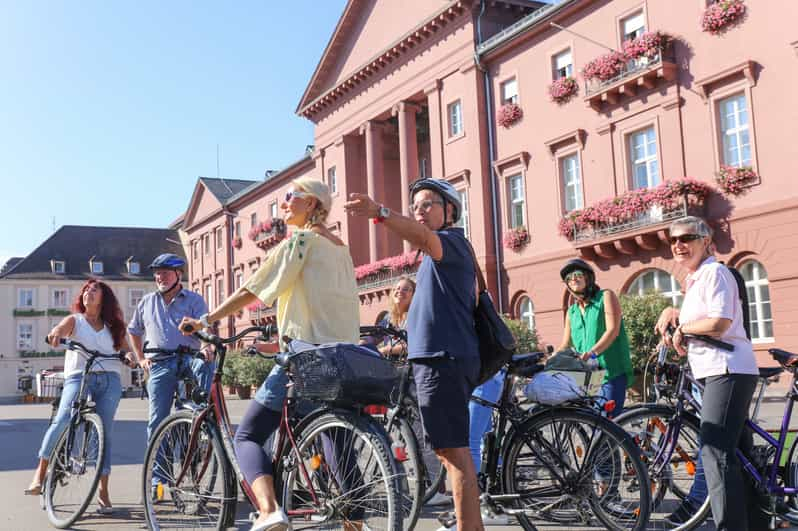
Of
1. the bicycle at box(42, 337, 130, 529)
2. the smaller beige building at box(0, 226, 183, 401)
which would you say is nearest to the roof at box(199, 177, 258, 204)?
the smaller beige building at box(0, 226, 183, 401)

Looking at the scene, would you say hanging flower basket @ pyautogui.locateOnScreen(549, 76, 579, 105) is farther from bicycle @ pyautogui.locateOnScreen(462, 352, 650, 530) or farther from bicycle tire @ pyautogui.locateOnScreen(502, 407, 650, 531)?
bicycle tire @ pyautogui.locateOnScreen(502, 407, 650, 531)

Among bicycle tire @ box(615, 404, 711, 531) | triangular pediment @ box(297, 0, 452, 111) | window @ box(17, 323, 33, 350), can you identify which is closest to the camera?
bicycle tire @ box(615, 404, 711, 531)

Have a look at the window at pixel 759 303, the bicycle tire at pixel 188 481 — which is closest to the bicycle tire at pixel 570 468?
the bicycle tire at pixel 188 481

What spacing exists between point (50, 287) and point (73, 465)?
75157mm

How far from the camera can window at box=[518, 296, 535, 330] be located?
2664cm

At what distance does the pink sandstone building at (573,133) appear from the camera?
19.6m

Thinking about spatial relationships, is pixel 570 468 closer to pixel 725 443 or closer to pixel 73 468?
pixel 725 443

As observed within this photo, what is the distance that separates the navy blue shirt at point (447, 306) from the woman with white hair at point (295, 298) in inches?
20.8

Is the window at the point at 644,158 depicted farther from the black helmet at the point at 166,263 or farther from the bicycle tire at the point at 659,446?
the bicycle tire at the point at 659,446

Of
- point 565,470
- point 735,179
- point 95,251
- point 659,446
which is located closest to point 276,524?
point 565,470

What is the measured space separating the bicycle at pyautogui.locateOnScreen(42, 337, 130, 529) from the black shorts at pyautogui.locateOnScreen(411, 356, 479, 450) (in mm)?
3014

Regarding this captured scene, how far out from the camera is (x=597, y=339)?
664cm

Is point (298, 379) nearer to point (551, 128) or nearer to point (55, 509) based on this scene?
point (55, 509)

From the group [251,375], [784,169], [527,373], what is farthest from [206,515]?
[251,375]
